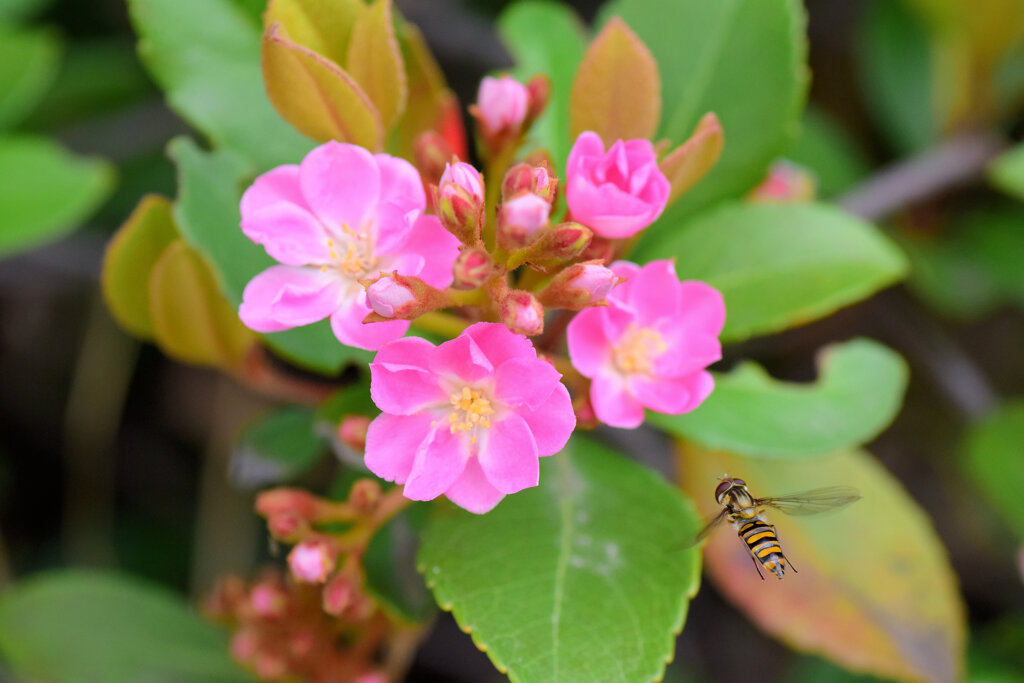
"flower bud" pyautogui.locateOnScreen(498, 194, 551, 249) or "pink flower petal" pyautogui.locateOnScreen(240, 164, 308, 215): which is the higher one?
"flower bud" pyautogui.locateOnScreen(498, 194, 551, 249)

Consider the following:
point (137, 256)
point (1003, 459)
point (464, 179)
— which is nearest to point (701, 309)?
point (464, 179)

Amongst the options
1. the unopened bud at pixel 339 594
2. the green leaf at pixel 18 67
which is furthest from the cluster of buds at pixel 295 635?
the green leaf at pixel 18 67

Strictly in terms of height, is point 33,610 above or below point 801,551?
below

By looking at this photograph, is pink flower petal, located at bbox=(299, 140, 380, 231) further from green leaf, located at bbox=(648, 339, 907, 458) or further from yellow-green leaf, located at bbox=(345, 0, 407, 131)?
green leaf, located at bbox=(648, 339, 907, 458)

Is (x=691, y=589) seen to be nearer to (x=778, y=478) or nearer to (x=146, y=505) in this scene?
(x=778, y=478)

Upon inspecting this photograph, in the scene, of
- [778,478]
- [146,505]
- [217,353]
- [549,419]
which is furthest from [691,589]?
[146,505]

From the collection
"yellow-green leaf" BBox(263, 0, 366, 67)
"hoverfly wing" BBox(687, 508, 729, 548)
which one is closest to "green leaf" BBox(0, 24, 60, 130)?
"yellow-green leaf" BBox(263, 0, 366, 67)
